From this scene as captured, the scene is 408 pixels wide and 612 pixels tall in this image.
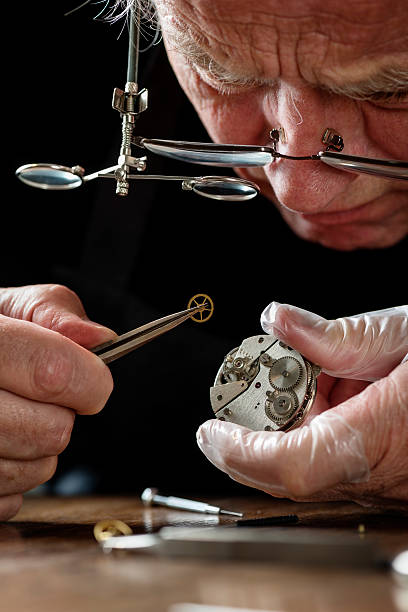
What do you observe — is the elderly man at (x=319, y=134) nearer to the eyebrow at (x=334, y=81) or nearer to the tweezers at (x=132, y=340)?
the eyebrow at (x=334, y=81)

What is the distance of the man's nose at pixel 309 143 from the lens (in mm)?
1307

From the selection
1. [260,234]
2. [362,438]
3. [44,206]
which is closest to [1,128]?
[44,206]

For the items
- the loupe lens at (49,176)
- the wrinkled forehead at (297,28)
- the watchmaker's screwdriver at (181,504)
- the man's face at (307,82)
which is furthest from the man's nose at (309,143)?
the watchmaker's screwdriver at (181,504)

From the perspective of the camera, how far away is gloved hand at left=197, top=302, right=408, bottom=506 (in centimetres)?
100

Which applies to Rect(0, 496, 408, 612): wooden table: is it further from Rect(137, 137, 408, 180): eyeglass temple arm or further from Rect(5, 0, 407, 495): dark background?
Rect(5, 0, 407, 495): dark background

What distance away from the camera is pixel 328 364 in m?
1.20

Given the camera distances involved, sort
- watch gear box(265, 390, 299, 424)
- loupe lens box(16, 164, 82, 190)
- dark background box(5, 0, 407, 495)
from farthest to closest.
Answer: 1. dark background box(5, 0, 407, 495)
2. loupe lens box(16, 164, 82, 190)
3. watch gear box(265, 390, 299, 424)

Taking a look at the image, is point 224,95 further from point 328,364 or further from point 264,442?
point 264,442

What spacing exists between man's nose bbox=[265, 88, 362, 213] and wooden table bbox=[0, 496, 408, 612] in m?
0.70

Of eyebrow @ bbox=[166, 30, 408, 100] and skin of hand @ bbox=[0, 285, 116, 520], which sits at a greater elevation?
eyebrow @ bbox=[166, 30, 408, 100]

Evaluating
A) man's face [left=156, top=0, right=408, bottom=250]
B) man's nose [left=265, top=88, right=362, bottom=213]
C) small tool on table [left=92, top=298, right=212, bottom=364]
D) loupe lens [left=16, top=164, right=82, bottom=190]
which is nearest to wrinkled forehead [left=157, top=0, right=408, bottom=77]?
man's face [left=156, top=0, right=408, bottom=250]

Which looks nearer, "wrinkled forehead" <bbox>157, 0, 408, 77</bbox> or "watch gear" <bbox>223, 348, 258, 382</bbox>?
"wrinkled forehead" <bbox>157, 0, 408, 77</bbox>

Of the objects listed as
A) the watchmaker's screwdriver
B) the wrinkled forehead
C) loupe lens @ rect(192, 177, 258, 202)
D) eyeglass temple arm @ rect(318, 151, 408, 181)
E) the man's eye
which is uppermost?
the wrinkled forehead

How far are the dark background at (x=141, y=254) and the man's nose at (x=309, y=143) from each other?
0.48 m
